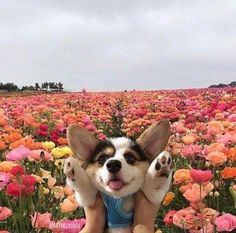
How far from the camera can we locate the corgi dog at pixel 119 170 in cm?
218

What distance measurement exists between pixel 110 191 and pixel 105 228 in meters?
0.19

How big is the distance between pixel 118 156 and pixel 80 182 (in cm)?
17

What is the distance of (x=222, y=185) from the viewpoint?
391 cm

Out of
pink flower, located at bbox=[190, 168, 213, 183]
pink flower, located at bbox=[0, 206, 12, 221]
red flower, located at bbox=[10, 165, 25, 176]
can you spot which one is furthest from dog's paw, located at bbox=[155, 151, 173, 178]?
red flower, located at bbox=[10, 165, 25, 176]

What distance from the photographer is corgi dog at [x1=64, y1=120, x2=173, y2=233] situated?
7.14 feet

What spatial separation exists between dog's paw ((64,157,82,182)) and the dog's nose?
0.39 ft

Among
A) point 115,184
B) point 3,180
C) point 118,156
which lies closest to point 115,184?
point 115,184

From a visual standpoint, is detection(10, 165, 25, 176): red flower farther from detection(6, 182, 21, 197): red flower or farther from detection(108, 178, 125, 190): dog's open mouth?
detection(108, 178, 125, 190): dog's open mouth

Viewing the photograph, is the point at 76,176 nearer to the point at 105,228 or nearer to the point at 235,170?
the point at 105,228

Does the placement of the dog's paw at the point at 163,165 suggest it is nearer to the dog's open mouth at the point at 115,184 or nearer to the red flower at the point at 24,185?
the dog's open mouth at the point at 115,184

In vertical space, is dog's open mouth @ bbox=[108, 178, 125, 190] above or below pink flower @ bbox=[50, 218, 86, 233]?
above

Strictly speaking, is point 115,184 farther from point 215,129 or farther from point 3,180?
point 215,129

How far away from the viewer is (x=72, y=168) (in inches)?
86.2

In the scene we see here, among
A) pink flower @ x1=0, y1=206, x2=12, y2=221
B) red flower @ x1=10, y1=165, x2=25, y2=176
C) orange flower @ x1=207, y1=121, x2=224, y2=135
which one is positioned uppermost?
orange flower @ x1=207, y1=121, x2=224, y2=135
